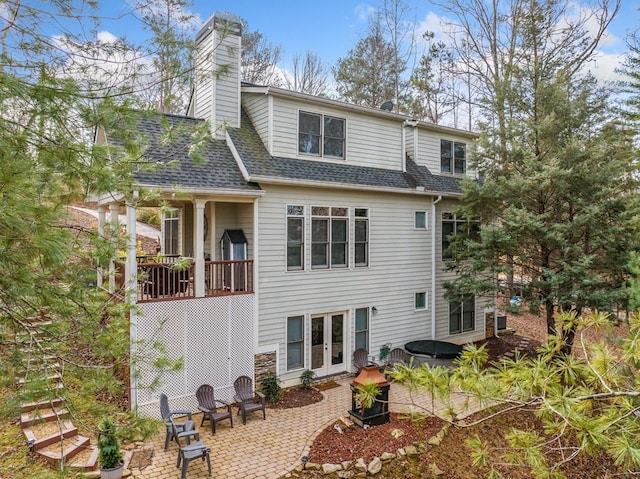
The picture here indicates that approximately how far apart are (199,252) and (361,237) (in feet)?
16.0

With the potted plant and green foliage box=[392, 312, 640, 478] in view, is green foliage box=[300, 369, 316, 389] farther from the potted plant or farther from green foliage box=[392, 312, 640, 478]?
green foliage box=[392, 312, 640, 478]

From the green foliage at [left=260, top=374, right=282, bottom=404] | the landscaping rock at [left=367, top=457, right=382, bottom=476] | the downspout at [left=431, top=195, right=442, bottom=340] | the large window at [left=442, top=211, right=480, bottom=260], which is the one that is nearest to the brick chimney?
the green foliage at [left=260, top=374, right=282, bottom=404]

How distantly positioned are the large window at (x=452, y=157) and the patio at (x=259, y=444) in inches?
329

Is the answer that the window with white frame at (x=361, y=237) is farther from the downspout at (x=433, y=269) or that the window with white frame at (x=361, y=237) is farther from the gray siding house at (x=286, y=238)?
the downspout at (x=433, y=269)

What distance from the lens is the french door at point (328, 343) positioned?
36.8 feet

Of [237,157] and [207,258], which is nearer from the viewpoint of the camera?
[237,157]

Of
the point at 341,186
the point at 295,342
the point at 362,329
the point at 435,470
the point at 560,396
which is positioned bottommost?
the point at 435,470

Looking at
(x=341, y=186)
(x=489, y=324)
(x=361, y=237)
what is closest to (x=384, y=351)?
(x=361, y=237)

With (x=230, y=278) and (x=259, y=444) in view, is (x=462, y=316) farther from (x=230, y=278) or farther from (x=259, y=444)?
(x=259, y=444)

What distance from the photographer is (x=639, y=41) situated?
10.5m

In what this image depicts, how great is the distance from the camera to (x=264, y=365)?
10.1 meters

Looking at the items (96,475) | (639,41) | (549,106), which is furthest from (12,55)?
(639,41)

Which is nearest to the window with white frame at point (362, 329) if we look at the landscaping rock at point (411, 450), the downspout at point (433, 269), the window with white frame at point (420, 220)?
the downspout at point (433, 269)

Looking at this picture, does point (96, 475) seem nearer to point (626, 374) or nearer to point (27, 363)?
point (27, 363)
